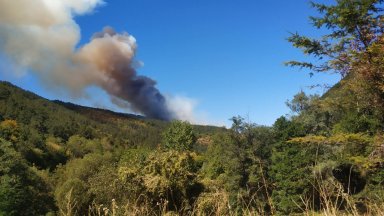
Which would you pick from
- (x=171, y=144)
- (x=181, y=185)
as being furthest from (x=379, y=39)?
(x=171, y=144)

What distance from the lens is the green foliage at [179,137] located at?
289 feet

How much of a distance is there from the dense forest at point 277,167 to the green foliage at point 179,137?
0.23 metres

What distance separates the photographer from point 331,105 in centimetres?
1969

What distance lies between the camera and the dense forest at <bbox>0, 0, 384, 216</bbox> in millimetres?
5336

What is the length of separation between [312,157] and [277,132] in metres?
6.56

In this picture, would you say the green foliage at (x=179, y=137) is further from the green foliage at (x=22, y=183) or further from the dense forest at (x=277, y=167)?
the green foliage at (x=22, y=183)

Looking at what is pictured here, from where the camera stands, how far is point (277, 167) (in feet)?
139

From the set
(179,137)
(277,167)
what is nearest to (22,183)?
(277,167)

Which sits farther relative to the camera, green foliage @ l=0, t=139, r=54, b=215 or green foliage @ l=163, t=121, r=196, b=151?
green foliage @ l=163, t=121, r=196, b=151

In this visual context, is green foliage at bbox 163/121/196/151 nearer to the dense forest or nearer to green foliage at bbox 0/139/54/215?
the dense forest

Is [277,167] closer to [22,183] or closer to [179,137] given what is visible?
[22,183]

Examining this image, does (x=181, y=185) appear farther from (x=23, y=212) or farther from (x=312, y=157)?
(x=312, y=157)

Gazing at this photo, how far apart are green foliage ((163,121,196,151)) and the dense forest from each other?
230 millimetres

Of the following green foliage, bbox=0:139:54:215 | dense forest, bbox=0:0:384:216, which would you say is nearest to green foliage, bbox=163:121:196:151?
dense forest, bbox=0:0:384:216
